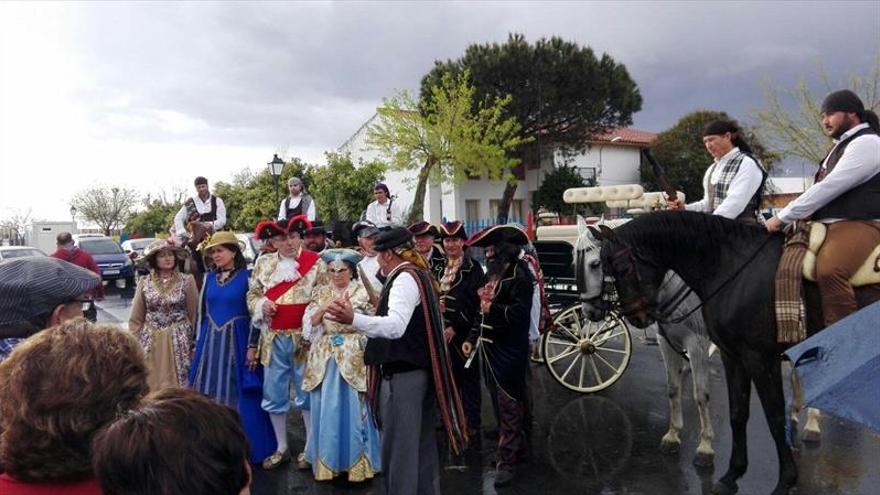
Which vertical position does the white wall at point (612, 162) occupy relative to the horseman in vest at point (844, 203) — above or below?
above

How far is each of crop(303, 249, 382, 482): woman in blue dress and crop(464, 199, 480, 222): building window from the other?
2964 cm

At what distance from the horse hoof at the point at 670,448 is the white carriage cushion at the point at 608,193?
3121 millimetres

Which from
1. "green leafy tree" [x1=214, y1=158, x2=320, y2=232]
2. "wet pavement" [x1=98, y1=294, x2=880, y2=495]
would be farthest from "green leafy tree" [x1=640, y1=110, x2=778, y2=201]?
"wet pavement" [x1=98, y1=294, x2=880, y2=495]

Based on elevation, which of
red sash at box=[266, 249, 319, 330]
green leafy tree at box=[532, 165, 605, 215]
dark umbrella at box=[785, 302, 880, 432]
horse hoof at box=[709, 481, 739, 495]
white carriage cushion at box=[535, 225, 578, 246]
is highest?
green leafy tree at box=[532, 165, 605, 215]

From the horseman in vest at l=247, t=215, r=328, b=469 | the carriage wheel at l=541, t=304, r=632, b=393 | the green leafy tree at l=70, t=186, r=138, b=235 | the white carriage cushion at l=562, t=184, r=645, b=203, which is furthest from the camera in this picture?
the green leafy tree at l=70, t=186, r=138, b=235

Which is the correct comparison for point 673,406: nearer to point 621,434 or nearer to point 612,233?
point 621,434

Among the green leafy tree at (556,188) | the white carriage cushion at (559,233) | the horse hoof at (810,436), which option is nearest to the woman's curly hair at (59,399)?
the horse hoof at (810,436)

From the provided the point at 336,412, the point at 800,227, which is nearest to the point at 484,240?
the point at 336,412

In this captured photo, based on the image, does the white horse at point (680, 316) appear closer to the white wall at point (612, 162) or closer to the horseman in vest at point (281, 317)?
the horseman in vest at point (281, 317)

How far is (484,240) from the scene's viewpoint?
488 cm

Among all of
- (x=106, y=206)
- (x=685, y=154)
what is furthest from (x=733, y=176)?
(x=106, y=206)

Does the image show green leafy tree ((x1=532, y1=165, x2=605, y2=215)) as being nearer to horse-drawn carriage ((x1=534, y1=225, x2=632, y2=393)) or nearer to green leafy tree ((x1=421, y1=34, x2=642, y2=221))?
green leafy tree ((x1=421, y1=34, x2=642, y2=221))

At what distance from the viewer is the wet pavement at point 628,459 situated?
459 cm

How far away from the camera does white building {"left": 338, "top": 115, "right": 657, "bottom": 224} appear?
110 ft
